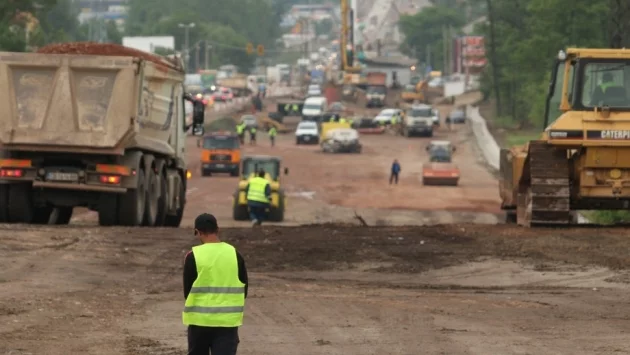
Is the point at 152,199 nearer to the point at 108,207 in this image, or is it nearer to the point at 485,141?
the point at 108,207

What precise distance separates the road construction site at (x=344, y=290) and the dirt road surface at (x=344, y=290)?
0.07 feet

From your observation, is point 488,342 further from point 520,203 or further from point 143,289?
point 520,203

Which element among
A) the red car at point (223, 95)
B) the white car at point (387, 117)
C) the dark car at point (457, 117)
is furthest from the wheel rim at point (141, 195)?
the red car at point (223, 95)

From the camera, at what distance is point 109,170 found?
25172 mm

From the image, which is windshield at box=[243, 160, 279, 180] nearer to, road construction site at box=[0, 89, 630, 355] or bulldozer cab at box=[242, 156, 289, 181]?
bulldozer cab at box=[242, 156, 289, 181]

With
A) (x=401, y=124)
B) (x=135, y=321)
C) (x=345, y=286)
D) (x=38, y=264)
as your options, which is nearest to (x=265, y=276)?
(x=345, y=286)

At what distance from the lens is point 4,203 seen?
25797 millimetres

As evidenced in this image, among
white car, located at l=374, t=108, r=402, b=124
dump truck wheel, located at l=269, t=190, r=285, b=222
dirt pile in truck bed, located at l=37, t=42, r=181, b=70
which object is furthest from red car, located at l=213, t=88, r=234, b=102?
dirt pile in truck bed, located at l=37, t=42, r=181, b=70

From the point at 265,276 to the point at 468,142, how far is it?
2900 inches

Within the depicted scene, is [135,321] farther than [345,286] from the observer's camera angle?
No

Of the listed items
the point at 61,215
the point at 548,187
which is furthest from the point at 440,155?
the point at 548,187

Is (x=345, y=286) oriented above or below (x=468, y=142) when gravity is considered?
above

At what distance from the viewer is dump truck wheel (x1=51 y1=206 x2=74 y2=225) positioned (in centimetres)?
2819

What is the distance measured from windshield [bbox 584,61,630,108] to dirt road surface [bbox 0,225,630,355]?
6.91 feet
